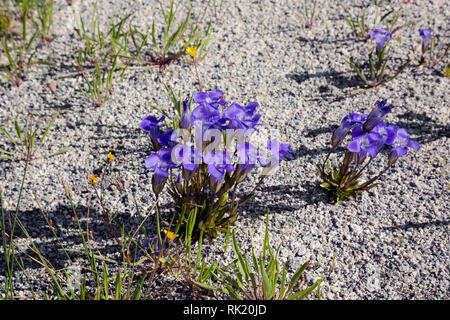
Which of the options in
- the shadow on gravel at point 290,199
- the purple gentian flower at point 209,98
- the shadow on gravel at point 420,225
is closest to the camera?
the purple gentian flower at point 209,98

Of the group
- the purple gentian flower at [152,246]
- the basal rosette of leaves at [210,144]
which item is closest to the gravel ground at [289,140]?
the purple gentian flower at [152,246]

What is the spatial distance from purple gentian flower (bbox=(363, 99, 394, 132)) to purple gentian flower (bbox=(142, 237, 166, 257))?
3.96 feet

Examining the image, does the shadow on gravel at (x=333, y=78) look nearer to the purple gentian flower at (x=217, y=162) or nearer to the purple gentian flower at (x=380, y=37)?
the purple gentian flower at (x=380, y=37)

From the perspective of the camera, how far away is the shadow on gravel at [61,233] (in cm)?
235

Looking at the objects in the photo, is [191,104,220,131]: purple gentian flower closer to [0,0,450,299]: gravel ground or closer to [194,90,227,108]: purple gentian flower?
[194,90,227,108]: purple gentian flower

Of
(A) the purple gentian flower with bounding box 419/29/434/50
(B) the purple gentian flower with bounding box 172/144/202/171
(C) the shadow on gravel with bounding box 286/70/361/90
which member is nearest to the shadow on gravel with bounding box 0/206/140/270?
(B) the purple gentian flower with bounding box 172/144/202/171

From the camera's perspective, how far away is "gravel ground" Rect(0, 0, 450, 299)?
2318mm

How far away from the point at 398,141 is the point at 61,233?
1923 mm

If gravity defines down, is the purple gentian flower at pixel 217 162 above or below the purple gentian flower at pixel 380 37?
below

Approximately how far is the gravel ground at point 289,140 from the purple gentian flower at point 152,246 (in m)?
0.13

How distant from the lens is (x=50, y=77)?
3.25 metres

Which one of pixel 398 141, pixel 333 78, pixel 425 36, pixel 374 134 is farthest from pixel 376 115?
pixel 425 36

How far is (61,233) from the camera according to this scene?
95.7 inches

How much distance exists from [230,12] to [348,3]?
3.39ft
